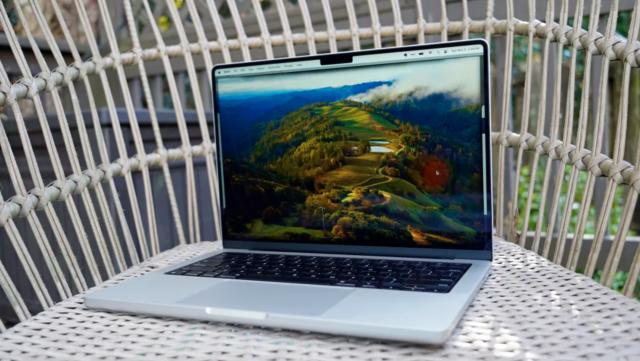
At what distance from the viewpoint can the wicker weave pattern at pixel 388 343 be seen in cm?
48

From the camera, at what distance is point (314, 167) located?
81cm

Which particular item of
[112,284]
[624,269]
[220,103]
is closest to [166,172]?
[220,103]

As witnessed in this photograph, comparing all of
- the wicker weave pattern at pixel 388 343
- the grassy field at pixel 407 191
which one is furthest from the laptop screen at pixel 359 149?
the wicker weave pattern at pixel 388 343

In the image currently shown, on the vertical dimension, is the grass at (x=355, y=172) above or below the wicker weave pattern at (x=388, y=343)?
above

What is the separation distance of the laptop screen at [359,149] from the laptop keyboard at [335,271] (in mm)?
51

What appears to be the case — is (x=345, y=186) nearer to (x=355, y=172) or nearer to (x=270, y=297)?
(x=355, y=172)

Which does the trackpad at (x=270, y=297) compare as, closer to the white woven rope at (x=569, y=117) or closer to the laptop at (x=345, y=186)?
the laptop at (x=345, y=186)

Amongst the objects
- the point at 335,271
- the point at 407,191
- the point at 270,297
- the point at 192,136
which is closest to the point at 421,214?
the point at 407,191

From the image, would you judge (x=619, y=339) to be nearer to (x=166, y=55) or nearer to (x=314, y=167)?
(x=314, y=167)

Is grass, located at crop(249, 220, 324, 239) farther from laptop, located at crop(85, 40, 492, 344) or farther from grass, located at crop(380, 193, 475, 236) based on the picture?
grass, located at crop(380, 193, 475, 236)

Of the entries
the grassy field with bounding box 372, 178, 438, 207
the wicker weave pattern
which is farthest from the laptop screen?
the wicker weave pattern

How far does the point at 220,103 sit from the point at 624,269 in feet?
3.01

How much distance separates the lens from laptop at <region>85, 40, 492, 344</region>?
63cm

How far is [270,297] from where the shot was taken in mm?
593
